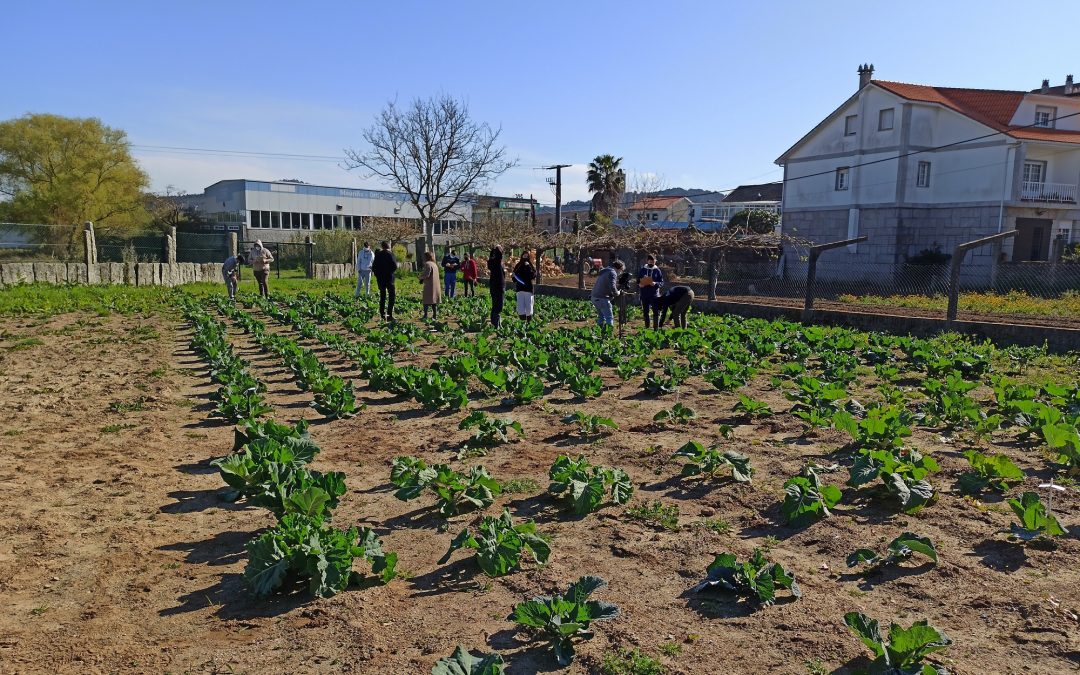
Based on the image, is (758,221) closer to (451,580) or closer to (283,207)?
(283,207)

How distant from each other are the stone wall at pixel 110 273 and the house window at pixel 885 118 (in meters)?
31.4

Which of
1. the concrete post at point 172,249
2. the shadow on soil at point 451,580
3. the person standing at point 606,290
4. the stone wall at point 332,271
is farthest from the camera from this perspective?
the stone wall at point 332,271

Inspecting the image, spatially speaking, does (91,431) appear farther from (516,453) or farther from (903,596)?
(903,596)

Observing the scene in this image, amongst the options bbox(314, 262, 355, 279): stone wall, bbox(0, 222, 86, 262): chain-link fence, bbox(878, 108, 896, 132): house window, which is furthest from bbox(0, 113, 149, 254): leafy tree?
bbox(878, 108, 896, 132): house window

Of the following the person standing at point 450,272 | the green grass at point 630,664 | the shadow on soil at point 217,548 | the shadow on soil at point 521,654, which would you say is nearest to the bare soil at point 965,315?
the person standing at point 450,272

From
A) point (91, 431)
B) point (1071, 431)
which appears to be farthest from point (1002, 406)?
point (91, 431)

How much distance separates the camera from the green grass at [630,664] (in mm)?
3342

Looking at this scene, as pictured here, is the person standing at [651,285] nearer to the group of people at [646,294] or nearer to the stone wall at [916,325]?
the group of people at [646,294]

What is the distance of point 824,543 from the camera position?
4.77 meters

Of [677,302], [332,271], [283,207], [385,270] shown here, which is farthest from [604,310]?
[283,207]

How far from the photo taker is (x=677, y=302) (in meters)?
15.9

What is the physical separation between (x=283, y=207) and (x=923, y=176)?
5379cm

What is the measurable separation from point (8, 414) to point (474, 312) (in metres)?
11.5

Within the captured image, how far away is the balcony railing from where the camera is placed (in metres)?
33.6
